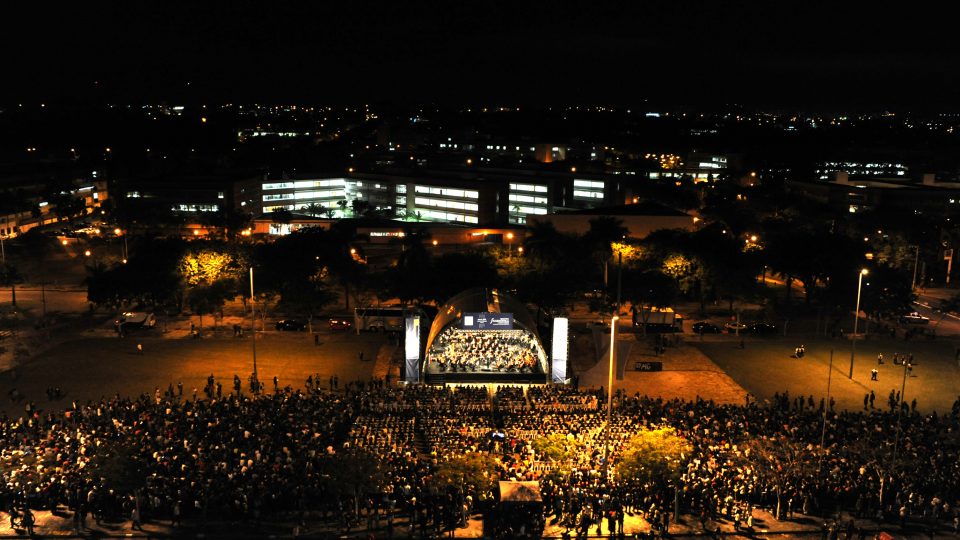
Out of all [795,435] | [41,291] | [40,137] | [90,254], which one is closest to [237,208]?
[90,254]

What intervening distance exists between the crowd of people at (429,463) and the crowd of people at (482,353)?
6048 millimetres

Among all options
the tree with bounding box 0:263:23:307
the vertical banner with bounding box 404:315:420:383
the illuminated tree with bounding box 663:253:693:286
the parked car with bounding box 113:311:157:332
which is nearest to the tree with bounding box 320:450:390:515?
the vertical banner with bounding box 404:315:420:383

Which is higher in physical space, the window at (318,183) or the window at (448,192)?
the window at (318,183)

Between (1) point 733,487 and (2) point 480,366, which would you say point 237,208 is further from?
(1) point 733,487

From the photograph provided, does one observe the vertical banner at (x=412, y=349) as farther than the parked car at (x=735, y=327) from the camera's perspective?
No

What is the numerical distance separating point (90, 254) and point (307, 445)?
163 ft

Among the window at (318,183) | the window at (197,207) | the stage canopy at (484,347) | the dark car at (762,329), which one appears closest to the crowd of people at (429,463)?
the stage canopy at (484,347)

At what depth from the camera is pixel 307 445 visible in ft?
87.6

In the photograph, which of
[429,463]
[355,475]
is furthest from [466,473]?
[355,475]

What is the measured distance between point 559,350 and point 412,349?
6929mm

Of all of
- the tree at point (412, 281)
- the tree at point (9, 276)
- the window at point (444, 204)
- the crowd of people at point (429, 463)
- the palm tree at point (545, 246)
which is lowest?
the crowd of people at point (429, 463)

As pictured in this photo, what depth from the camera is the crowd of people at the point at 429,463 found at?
74.9 feet

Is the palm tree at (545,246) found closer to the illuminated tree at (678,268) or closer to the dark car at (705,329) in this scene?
the illuminated tree at (678,268)

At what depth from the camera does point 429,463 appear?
82.3ft
